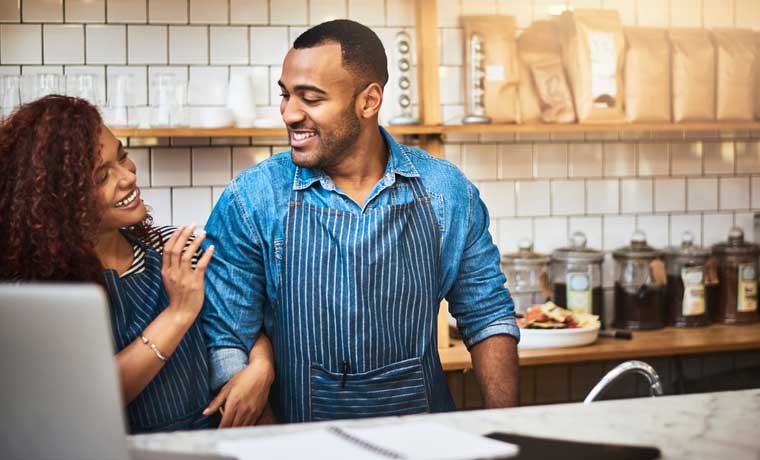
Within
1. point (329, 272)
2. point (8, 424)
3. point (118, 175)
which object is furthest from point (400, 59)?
point (8, 424)

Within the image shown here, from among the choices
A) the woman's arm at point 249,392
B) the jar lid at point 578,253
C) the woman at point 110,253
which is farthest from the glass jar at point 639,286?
the woman at point 110,253

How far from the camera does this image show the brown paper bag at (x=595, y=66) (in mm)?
Result: 3285

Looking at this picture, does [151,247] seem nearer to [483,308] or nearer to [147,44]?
[483,308]

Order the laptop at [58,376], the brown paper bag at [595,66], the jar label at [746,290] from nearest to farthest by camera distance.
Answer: the laptop at [58,376] < the brown paper bag at [595,66] < the jar label at [746,290]

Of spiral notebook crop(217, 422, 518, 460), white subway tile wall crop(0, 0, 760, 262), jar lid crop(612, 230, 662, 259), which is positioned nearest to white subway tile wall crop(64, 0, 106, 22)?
white subway tile wall crop(0, 0, 760, 262)

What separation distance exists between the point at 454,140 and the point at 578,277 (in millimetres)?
689

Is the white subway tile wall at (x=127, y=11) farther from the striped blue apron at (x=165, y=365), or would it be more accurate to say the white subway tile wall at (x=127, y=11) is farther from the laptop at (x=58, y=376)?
the laptop at (x=58, y=376)

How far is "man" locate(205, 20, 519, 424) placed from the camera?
2016 millimetres

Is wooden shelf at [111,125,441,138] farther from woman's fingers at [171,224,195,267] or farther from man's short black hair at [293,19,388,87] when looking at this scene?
woman's fingers at [171,224,195,267]

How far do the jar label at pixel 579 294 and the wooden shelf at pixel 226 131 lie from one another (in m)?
0.76

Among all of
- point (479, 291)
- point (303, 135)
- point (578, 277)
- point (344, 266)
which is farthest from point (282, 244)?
point (578, 277)

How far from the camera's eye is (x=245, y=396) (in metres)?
1.92

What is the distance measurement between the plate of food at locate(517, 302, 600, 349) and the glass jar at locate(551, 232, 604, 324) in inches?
5.9

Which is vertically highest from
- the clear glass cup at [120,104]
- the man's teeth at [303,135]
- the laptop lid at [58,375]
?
the clear glass cup at [120,104]
